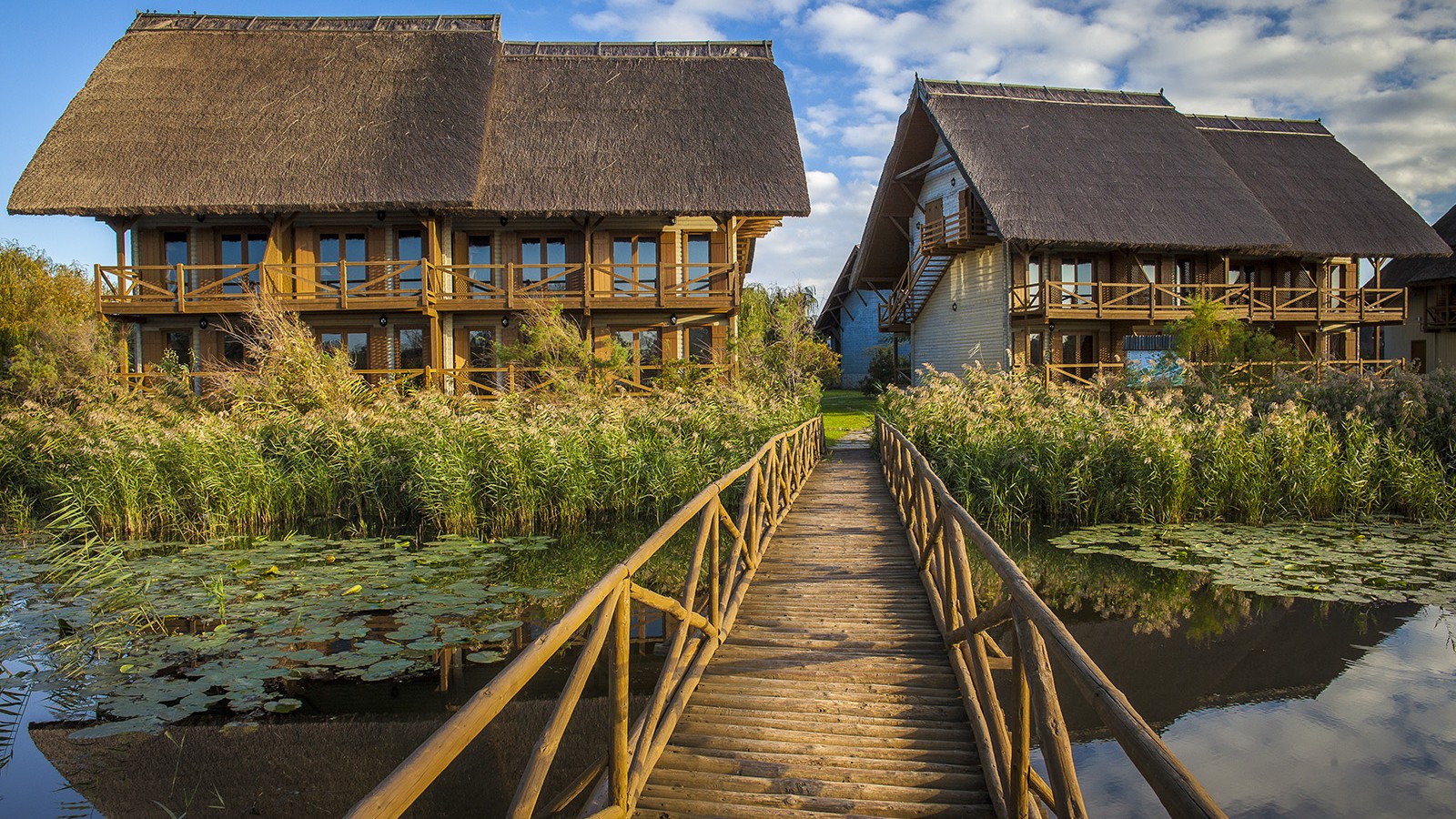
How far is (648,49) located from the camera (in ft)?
75.2

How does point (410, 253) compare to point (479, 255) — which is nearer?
point (410, 253)

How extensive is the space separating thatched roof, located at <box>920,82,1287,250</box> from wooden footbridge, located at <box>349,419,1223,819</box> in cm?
1625

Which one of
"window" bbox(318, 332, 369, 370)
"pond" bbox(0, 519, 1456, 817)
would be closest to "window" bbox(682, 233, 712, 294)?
"window" bbox(318, 332, 369, 370)

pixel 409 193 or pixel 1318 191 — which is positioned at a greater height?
pixel 1318 191

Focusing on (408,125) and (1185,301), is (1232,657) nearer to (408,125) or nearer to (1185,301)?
(1185,301)

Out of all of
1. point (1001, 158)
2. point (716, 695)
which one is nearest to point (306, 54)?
point (1001, 158)

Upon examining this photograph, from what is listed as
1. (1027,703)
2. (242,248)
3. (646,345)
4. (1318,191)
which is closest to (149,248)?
(242,248)

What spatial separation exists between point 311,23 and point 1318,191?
1094 inches

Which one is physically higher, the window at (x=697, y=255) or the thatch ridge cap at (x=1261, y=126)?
the thatch ridge cap at (x=1261, y=126)

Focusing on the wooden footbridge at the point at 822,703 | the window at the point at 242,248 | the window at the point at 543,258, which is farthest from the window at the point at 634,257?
the wooden footbridge at the point at 822,703

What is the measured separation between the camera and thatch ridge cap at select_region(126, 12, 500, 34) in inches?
859

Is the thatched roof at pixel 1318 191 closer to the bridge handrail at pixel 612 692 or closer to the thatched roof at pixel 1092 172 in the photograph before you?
the thatched roof at pixel 1092 172

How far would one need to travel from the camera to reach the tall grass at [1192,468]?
32.7ft

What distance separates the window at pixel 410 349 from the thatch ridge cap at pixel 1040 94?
14535 mm
